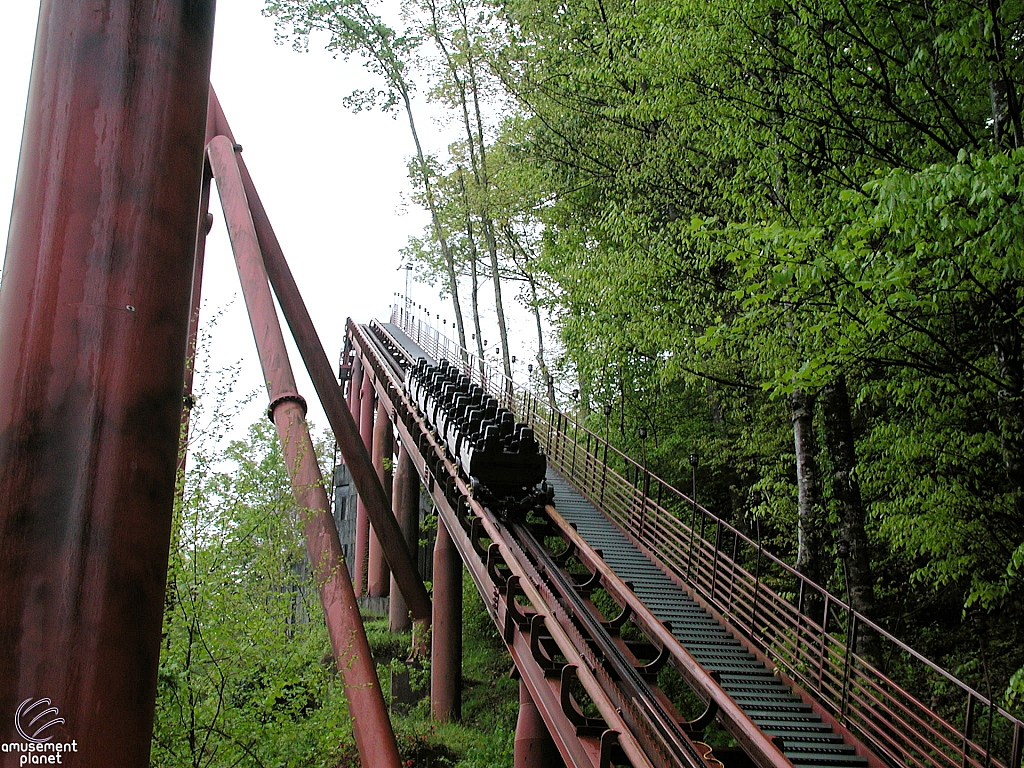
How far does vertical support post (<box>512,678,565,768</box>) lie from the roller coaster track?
40 cm

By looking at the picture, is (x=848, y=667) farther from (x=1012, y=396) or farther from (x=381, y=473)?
(x=381, y=473)

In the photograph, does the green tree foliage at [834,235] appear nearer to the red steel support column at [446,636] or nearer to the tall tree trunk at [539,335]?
the red steel support column at [446,636]

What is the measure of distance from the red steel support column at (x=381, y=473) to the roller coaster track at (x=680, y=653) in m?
5.28

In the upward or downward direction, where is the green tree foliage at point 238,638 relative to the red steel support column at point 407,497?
downward

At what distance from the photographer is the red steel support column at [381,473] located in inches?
719

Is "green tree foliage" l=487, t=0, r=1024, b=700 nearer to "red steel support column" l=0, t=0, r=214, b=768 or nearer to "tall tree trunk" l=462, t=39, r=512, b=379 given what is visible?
"red steel support column" l=0, t=0, r=214, b=768

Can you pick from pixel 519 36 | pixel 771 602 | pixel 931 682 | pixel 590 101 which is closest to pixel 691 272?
pixel 590 101

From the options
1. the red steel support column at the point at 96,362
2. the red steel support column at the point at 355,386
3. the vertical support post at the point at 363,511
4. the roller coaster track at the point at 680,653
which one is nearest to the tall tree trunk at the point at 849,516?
the roller coaster track at the point at 680,653

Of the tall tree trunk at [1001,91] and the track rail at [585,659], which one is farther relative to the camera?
the tall tree trunk at [1001,91]

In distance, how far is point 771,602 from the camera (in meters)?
8.40

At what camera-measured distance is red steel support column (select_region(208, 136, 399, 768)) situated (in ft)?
19.1

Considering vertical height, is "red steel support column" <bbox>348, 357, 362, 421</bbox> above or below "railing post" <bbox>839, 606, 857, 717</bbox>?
above

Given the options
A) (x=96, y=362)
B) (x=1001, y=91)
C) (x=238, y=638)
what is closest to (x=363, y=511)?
(x=238, y=638)

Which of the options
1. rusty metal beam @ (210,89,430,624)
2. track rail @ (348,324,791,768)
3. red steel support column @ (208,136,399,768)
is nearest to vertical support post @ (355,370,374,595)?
track rail @ (348,324,791,768)
